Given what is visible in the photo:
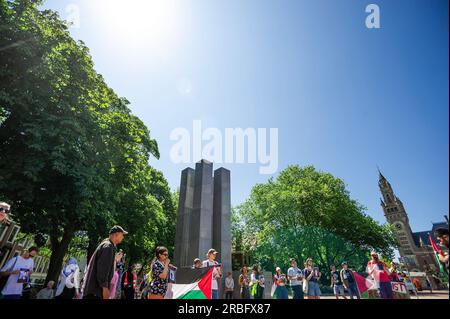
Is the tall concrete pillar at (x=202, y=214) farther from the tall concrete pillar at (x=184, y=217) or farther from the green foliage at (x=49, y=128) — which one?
the green foliage at (x=49, y=128)

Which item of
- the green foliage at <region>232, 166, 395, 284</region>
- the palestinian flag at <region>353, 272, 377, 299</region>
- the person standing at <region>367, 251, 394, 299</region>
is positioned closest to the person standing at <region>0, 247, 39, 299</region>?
the person standing at <region>367, 251, 394, 299</region>

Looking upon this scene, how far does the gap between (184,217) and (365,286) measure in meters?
9.84

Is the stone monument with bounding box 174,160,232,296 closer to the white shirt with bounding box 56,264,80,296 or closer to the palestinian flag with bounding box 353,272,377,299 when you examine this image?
the white shirt with bounding box 56,264,80,296

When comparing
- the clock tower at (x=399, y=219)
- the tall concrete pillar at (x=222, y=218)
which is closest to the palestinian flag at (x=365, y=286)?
the tall concrete pillar at (x=222, y=218)

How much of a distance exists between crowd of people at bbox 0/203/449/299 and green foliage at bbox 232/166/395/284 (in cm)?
1948

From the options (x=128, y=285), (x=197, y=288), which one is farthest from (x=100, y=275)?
(x=128, y=285)

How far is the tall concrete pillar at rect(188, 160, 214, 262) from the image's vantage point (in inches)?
542

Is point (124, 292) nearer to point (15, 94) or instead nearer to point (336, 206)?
point (15, 94)

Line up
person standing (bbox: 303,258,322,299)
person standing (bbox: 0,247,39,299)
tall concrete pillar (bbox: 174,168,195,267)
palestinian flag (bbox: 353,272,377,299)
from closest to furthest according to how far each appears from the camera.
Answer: person standing (bbox: 0,247,39,299) → person standing (bbox: 303,258,322,299) → palestinian flag (bbox: 353,272,377,299) → tall concrete pillar (bbox: 174,168,195,267)

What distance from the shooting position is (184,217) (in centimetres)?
1513

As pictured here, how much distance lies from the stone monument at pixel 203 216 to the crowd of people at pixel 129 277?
2789 millimetres

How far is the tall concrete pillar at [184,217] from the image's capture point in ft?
46.6

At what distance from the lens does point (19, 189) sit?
32.6 feet

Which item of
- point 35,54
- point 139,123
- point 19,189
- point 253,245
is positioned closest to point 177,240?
point 19,189
